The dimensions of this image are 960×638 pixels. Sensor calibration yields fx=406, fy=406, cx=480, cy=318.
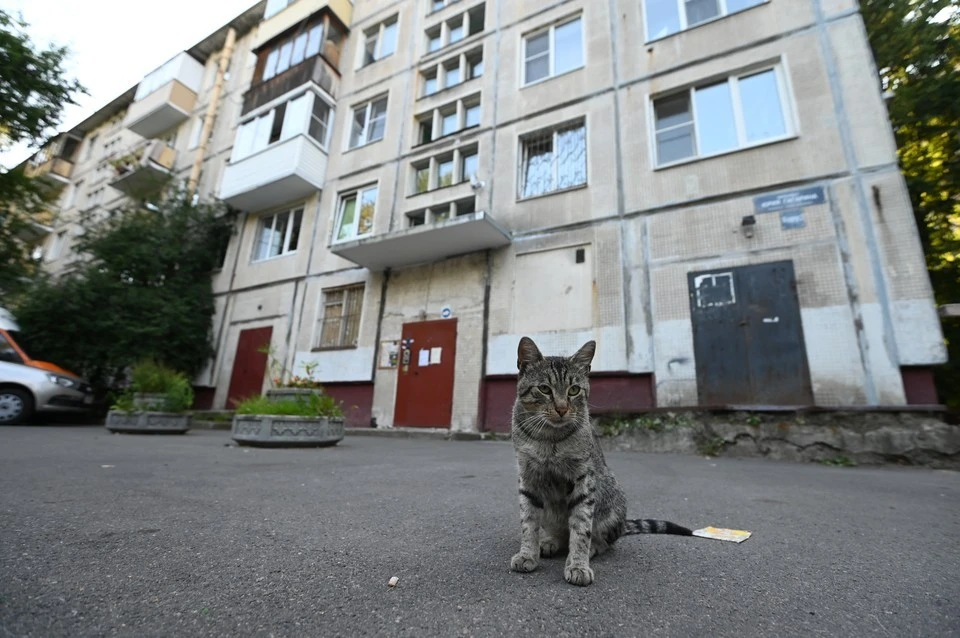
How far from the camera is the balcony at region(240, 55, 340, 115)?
14445 mm

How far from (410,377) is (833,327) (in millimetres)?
8650

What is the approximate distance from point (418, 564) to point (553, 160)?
10.3 m

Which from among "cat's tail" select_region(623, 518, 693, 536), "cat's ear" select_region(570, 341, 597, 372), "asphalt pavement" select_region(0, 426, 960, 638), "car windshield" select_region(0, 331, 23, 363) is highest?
"car windshield" select_region(0, 331, 23, 363)

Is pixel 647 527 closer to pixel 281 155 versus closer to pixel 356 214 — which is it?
pixel 356 214

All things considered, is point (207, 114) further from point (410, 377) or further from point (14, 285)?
point (410, 377)

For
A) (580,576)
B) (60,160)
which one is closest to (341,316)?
(580,576)

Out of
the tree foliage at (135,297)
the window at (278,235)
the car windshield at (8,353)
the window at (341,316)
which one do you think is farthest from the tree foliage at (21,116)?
the window at (341,316)

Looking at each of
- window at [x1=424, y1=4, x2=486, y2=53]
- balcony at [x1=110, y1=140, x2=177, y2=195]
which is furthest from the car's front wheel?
window at [x1=424, y1=4, x2=486, y2=53]

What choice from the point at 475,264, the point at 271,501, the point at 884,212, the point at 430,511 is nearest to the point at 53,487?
the point at 271,501

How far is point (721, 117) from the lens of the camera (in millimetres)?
→ 8695

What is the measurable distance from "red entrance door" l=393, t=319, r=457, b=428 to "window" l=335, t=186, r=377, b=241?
4.10 m

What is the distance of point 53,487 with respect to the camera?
2.87 meters

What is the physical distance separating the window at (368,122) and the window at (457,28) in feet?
8.23

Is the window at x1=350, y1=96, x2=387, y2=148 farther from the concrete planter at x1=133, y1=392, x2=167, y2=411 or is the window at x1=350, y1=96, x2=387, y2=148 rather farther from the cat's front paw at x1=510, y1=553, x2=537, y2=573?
the cat's front paw at x1=510, y1=553, x2=537, y2=573
